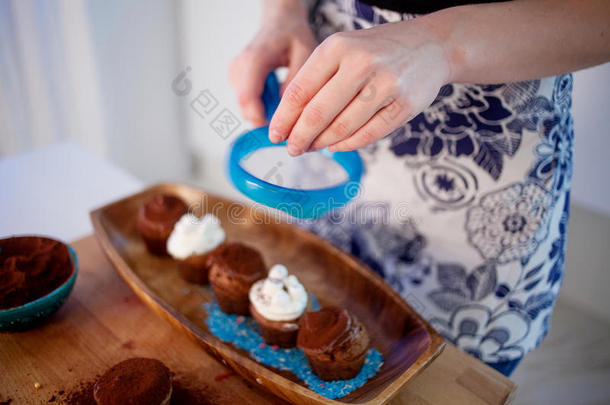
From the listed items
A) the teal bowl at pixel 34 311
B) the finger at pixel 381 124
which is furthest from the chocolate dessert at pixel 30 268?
the finger at pixel 381 124

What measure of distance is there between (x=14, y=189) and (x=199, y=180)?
1601mm

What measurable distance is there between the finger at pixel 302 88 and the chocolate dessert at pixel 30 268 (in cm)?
48

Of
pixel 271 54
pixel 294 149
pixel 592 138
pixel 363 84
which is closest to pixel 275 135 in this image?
pixel 294 149

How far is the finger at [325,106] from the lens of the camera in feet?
1.99

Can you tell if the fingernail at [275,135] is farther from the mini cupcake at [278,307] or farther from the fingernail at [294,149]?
the mini cupcake at [278,307]

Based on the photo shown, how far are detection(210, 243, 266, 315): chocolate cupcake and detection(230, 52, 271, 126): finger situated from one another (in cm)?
28

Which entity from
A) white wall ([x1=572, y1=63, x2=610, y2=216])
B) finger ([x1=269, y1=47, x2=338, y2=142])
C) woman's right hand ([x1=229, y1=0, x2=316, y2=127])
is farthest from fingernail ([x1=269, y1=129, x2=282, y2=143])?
white wall ([x1=572, y1=63, x2=610, y2=216])

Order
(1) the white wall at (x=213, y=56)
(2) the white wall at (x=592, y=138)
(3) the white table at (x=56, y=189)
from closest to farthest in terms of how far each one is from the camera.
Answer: (3) the white table at (x=56, y=189)
(2) the white wall at (x=592, y=138)
(1) the white wall at (x=213, y=56)

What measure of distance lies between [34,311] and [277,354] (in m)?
0.43

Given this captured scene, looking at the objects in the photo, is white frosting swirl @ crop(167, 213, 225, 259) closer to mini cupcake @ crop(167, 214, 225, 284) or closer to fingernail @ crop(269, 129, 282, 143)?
mini cupcake @ crop(167, 214, 225, 284)

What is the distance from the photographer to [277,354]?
0.83 m

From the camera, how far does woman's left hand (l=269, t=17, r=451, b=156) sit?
60cm

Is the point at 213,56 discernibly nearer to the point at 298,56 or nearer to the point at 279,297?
the point at 298,56

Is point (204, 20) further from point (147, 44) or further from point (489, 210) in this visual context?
point (489, 210)
